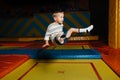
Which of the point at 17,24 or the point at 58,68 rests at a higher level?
the point at 17,24

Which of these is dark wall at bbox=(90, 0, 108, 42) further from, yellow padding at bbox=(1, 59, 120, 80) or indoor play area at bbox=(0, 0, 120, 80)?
yellow padding at bbox=(1, 59, 120, 80)

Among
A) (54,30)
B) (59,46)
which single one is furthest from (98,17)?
(54,30)

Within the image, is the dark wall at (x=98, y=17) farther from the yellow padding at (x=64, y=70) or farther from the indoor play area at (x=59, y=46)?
the yellow padding at (x=64, y=70)

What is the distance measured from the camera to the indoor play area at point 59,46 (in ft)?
7.08

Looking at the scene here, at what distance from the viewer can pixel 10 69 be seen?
88.4 inches

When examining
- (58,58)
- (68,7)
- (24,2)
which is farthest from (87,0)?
(58,58)

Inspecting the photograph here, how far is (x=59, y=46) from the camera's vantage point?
4.04 meters

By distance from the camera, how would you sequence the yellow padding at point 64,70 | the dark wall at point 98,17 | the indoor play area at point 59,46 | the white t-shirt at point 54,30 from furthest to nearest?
the dark wall at point 98,17
the white t-shirt at point 54,30
the indoor play area at point 59,46
the yellow padding at point 64,70

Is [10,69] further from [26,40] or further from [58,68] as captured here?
[26,40]

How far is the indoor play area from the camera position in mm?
2158

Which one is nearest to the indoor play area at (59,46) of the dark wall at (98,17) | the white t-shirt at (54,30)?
the dark wall at (98,17)

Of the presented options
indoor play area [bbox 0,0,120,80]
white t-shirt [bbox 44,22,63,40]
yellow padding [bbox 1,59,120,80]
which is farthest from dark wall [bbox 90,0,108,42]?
white t-shirt [bbox 44,22,63,40]

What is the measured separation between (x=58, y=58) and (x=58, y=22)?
0.65m

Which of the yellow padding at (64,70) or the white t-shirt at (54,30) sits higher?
the white t-shirt at (54,30)
